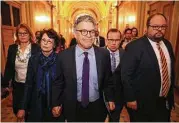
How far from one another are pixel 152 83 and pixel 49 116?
1343 mm

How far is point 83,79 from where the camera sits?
6.49ft

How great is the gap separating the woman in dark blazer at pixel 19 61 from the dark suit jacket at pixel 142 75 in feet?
4.73

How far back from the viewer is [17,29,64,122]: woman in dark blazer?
2209 mm

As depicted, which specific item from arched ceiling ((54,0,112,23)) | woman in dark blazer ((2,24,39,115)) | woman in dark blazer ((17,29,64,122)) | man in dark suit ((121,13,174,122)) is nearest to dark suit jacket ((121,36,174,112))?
man in dark suit ((121,13,174,122))

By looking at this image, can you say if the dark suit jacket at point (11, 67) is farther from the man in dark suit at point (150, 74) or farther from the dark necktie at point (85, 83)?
the man in dark suit at point (150, 74)

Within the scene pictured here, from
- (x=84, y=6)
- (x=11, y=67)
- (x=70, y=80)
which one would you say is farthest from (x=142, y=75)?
(x=84, y=6)

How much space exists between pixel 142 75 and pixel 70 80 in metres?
0.92

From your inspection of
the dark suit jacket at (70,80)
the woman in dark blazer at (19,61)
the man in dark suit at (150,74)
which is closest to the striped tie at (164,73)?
the man in dark suit at (150,74)

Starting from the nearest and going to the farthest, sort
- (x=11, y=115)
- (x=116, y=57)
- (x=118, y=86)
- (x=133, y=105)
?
(x=133, y=105) < (x=118, y=86) < (x=116, y=57) < (x=11, y=115)

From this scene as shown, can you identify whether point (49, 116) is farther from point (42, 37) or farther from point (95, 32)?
Answer: point (95, 32)

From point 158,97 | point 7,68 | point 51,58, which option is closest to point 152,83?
point 158,97

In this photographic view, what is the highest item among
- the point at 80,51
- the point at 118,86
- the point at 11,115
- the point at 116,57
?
the point at 80,51

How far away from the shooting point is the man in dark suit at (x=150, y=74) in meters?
2.28

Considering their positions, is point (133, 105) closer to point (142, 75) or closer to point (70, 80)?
point (142, 75)
